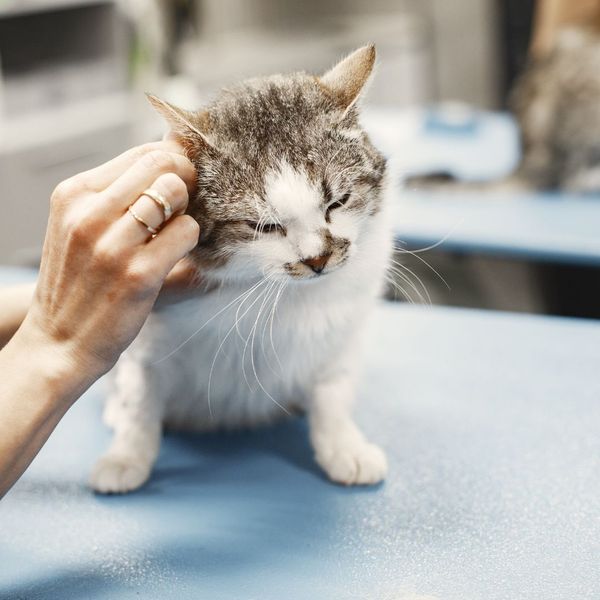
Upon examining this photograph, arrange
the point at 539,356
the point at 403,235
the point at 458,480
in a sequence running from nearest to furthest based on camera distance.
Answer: the point at 458,480
the point at 539,356
the point at 403,235

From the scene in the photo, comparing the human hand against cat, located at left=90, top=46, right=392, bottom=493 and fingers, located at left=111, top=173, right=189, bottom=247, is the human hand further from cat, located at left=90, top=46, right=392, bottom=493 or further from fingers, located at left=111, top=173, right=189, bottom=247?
cat, located at left=90, top=46, right=392, bottom=493

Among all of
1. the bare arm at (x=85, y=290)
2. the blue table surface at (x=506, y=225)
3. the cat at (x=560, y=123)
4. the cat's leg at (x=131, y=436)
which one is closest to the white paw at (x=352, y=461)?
the cat's leg at (x=131, y=436)

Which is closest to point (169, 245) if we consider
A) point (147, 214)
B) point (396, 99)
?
point (147, 214)

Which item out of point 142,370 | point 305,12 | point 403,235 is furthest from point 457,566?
point 305,12

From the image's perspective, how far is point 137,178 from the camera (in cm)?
74

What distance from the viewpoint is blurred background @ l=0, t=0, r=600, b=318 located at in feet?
5.99

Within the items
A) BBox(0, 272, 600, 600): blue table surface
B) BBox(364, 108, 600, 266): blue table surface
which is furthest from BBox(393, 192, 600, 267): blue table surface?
BBox(0, 272, 600, 600): blue table surface

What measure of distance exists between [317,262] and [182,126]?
0.70 feet

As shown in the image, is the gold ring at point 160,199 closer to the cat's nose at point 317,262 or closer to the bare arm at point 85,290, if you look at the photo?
the bare arm at point 85,290

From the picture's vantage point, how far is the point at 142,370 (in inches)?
39.1

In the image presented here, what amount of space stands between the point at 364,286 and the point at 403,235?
0.70 meters

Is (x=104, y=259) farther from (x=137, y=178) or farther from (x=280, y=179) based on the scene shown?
(x=280, y=179)

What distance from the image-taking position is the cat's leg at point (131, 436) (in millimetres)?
930

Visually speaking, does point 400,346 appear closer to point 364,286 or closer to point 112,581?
point 364,286
